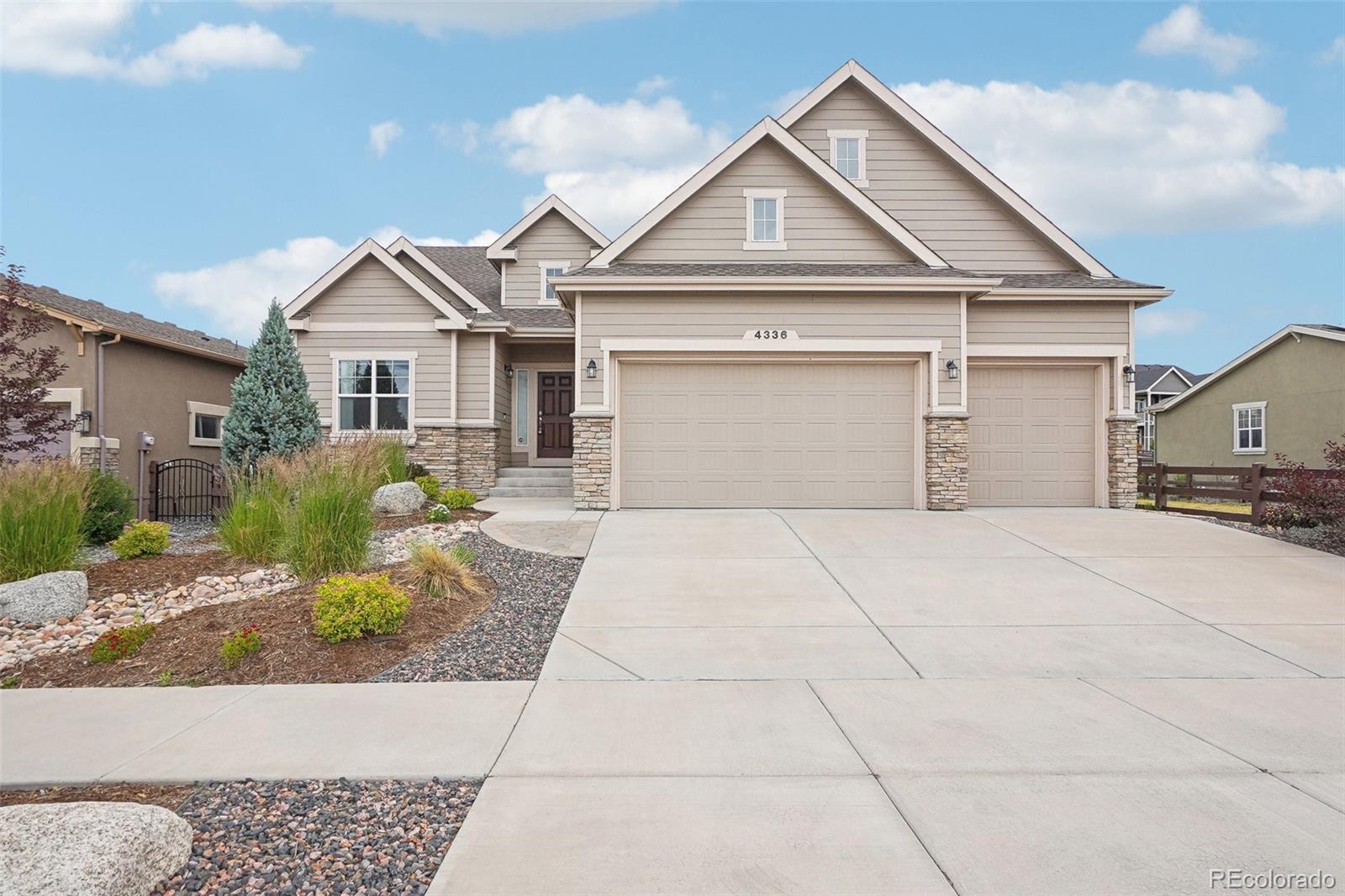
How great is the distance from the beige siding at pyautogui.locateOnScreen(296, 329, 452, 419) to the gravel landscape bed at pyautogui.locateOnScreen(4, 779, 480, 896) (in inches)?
485

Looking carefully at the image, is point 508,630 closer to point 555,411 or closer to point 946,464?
point 946,464

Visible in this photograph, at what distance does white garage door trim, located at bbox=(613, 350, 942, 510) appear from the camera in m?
12.4

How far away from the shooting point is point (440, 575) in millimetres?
→ 6875

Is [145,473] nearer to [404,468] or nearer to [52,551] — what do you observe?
[404,468]

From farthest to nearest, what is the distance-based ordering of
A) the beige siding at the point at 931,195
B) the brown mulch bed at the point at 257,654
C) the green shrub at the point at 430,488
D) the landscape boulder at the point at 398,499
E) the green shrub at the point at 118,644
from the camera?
the beige siding at the point at 931,195, the green shrub at the point at 430,488, the landscape boulder at the point at 398,499, the green shrub at the point at 118,644, the brown mulch bed at the point at 257,654

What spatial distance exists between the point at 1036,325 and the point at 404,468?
12195 millimetres

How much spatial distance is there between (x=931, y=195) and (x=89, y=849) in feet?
50.2

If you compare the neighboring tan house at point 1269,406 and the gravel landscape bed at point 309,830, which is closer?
the gravel landscape bed at point 309,830

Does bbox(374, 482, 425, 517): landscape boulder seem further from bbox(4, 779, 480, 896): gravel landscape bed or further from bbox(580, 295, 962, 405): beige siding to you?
bbox(4, 779, 480, 896): gravel landscape bed

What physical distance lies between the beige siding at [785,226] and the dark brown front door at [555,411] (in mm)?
5419

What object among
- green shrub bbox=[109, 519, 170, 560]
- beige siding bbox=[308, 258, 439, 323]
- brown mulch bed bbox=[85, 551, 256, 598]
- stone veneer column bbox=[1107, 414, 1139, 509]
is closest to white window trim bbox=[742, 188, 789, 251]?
stone veneer column bbox=[1107, 414, 1139, 509]

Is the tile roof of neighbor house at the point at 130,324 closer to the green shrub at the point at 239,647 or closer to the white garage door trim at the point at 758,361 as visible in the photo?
the white garage door trim at the point at 758,361

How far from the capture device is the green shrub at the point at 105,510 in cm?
973

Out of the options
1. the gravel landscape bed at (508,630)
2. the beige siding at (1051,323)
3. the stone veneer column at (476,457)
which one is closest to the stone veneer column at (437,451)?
the stone veneer column at (476,457)
